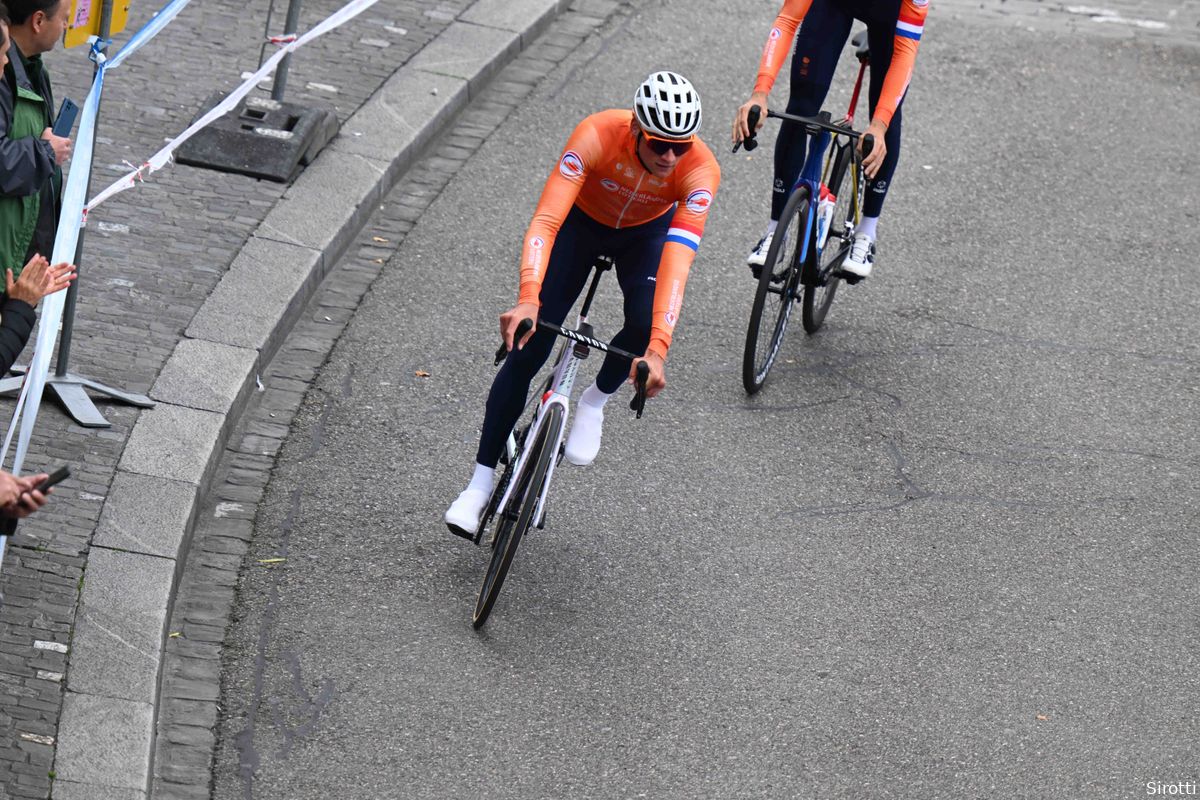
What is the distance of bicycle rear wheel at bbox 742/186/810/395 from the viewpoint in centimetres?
724

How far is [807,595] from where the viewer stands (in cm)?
625

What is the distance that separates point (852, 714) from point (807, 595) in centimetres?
72

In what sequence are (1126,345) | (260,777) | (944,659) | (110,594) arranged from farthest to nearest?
(1126,345), (944,659), (110,594), (260,777)

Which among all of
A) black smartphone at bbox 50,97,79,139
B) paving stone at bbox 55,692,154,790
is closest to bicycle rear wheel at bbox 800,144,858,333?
black smartphone at bbox 50,97,79,139

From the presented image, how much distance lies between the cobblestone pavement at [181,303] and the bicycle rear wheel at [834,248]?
2241mm

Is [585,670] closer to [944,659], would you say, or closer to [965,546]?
[944,659]

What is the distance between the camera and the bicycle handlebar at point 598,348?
5.33 metres

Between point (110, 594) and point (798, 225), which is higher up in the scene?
point (798, 225)

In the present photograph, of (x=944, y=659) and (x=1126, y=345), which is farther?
(x=1126, y=345)

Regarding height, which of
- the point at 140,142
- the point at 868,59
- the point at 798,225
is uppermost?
the point at 868,59

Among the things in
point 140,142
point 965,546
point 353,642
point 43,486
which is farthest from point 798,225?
point 43,486

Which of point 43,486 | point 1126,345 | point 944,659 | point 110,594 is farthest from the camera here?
point 1126,345

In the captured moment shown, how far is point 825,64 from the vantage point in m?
7.70

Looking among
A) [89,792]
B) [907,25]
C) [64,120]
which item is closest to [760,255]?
[907,25]
